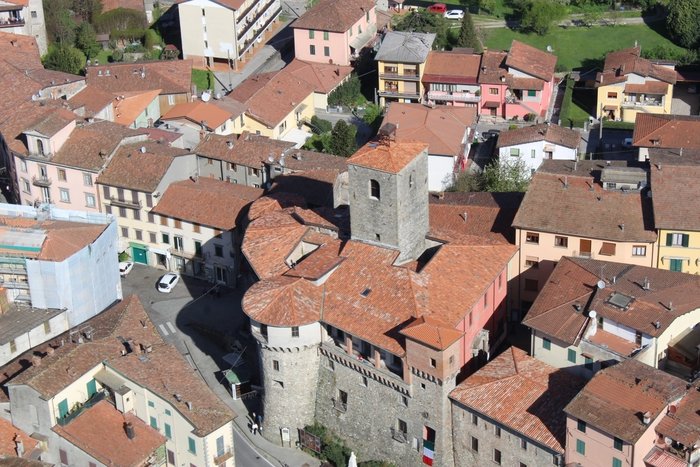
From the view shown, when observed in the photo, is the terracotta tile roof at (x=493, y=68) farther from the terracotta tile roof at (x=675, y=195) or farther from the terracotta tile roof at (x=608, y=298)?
the terracotta tile roof at (x=608, y=298)

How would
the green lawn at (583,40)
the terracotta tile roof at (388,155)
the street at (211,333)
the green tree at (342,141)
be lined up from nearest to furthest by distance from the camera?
1. the terracotta tile roof at (388,155)
2. the street at (211,333)
3. the green tree at (342,141)
4. the green lawn at (583,40)

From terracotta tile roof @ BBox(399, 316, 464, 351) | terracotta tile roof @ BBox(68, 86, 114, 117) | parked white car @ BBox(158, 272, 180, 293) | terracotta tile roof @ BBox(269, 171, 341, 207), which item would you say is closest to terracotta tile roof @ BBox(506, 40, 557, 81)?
terracotta tile roof @ BBox(269, 171, 341, 207)

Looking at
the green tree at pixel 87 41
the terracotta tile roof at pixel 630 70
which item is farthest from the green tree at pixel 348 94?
the green tree at pixel 87 41

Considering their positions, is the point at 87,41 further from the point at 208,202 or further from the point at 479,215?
the point at 479,215

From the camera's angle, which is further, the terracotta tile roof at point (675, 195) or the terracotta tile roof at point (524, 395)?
the terracotta tile roof at point (675, 195)

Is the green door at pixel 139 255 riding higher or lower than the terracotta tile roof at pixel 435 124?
lower
